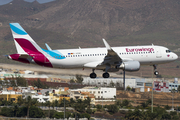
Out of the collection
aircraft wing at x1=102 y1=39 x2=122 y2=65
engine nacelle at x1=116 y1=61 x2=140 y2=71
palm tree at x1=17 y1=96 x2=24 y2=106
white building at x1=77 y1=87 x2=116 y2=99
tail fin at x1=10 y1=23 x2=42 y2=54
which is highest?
tail fin at x1=10 y1=23 x2=42 y2=54

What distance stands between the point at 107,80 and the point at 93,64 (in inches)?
4413

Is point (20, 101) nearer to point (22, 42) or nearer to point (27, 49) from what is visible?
point (27, 49)

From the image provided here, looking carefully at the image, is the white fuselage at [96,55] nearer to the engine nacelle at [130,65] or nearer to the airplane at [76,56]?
the airplane at [76,56]

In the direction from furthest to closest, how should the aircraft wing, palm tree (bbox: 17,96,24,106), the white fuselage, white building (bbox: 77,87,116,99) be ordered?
white building (bbox: 77,87,116,99) < palm tree (bbox: 17,96,24,106) < the white fuselage < the aircraft wing

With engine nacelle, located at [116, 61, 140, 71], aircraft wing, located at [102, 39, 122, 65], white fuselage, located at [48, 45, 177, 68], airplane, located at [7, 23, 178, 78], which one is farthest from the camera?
engine nacelle, located at [116, 61, 140, 71]

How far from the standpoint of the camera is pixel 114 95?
142250mm

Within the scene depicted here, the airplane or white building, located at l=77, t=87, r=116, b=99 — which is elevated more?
the airplane

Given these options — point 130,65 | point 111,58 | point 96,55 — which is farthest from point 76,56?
point 130,65

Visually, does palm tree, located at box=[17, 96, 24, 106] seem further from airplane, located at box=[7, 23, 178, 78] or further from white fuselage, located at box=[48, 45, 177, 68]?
white fuselage, located at box=[48, 45, 177, 68]

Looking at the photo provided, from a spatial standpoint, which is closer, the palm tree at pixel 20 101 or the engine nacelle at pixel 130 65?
the engine nacelle at pixel 130 65

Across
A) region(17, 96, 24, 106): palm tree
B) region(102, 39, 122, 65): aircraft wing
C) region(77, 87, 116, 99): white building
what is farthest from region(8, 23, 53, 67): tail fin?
region(77, 87, 116, 99): white building

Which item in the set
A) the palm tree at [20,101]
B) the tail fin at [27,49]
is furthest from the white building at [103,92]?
the tail fin at [27,49]

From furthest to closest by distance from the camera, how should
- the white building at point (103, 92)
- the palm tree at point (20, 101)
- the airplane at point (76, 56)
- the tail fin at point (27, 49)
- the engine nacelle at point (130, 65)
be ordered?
the white building at point (103, 92), the palm tree at point (20, 101), the engine nacelle at point (130, 65), the airplane at point (76, 56), the tail fin at point (27, 49)

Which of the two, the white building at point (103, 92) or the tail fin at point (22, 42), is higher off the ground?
the tail fin at point (22, 42)
